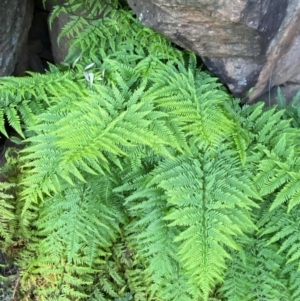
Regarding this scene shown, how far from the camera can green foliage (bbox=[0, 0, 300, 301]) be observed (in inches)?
102

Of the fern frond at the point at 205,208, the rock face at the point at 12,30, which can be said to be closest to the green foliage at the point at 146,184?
the fern frond at the point at 205,208

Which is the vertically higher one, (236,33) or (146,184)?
(236,33)

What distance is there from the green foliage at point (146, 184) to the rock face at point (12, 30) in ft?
1.13

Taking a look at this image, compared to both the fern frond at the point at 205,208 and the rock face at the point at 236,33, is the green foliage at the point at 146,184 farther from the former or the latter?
the rock face at the point at 236,33

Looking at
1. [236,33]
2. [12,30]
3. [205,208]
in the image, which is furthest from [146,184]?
[12,30]

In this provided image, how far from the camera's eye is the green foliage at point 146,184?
8.52 ft

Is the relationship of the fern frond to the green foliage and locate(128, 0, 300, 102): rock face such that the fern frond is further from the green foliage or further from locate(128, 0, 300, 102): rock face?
locate(128, 0, 300, 102): rock face

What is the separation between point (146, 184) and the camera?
9.03ft

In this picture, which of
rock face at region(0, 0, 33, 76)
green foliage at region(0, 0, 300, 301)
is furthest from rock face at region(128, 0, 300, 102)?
rock face at region(0, 0, 33, 76)

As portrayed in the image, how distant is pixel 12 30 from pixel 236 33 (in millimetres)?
1561

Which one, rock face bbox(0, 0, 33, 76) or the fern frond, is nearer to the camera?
the fern frond

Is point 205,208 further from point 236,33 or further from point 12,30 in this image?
point 12,30

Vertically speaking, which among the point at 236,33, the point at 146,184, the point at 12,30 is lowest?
the point at 146,184

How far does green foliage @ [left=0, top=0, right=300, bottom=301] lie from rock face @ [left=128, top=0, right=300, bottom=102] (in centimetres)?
16
